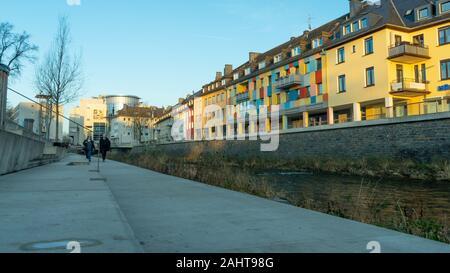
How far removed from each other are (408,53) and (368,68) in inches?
162

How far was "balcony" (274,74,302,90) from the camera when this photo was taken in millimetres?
41531

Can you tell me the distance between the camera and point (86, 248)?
315cm

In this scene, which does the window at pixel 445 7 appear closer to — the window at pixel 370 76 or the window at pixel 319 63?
the window at pixel 370 76

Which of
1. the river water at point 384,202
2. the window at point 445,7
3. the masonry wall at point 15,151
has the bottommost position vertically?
the river water at point 384,202

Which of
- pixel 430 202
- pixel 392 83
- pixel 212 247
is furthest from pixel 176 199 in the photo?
pixel 392 83

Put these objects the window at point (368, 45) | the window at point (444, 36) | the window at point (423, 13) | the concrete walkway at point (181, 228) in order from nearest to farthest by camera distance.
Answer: the concrete walkway at point (181, 228) < the window at point (444, 36) < the window at point (423, 13) < the window at point (368, 45)

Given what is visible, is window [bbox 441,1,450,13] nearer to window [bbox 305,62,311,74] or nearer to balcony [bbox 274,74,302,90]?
window [bbox 305,62,311,74]

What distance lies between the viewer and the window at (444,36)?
29.7 metres

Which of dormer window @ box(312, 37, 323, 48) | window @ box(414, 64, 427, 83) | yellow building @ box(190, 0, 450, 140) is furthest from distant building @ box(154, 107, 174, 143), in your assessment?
window @ box(414, 64, 427, 83)

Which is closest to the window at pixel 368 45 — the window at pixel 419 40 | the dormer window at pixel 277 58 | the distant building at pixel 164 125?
the window at pixel 419 40

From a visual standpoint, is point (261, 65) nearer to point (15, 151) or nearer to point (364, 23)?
point (364, 23)

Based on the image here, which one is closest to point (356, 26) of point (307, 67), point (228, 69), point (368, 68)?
point (368, 68)

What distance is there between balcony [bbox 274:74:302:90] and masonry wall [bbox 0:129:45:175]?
30.9 meters

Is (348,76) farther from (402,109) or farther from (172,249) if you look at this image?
(172,249)
